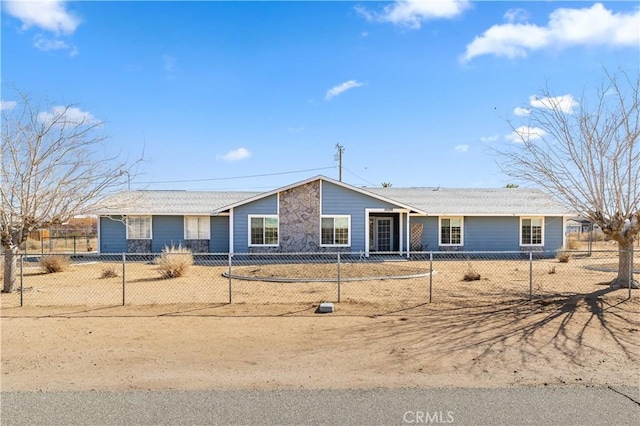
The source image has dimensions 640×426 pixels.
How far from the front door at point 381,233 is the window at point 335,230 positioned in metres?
2.84

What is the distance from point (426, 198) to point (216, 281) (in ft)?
57.3

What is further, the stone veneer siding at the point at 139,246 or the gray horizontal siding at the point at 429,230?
the gray horizontal siding at the point at 429,230

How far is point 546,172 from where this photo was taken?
42.1ft

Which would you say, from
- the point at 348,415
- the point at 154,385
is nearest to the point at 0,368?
the point at 154,385

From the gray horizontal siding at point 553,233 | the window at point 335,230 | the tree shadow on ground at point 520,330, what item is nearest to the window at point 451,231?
the gray horizontal siding at point 553,233

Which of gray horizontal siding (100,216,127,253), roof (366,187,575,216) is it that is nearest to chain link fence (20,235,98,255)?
gray horizontal siding (100,216,127,253)

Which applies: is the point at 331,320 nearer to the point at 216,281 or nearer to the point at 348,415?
the point at 348,415

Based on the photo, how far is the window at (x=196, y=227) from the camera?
26656 millimetres

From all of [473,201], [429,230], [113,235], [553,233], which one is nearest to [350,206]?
[429,230]

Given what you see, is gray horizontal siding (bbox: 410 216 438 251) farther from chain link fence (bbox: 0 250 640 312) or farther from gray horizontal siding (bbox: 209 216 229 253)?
gray horizontal siding (bbox: 209 216 229 253)

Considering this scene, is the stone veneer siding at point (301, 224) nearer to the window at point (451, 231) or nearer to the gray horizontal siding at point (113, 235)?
the window at point (451, 231)

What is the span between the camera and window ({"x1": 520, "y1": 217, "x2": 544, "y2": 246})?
27.6m

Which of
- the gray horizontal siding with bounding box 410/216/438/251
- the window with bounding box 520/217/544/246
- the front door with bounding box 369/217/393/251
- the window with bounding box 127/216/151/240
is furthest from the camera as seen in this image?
the window with bounding box 520/217/544/246

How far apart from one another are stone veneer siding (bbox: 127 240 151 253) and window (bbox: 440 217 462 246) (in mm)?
16309
